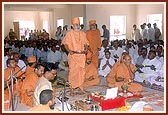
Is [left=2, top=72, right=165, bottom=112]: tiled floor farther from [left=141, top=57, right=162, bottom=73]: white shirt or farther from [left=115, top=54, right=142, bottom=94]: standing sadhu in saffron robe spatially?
[left=141, top=57, right=162, bottom=73]: white shirt

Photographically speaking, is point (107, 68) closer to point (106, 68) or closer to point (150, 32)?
point (106, 68)

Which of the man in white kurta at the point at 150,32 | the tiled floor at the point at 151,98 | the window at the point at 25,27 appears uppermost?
the window at the point at 25,27

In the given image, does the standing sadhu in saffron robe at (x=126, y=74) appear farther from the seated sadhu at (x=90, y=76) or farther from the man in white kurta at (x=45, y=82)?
the man in white kurta at (x=45, y=82)

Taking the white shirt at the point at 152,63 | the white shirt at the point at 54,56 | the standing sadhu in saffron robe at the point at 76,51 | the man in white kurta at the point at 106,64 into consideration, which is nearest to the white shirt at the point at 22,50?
the white shirt at the point at 54,56

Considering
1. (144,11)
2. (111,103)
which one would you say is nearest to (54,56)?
(111,103)

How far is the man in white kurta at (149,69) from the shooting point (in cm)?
553

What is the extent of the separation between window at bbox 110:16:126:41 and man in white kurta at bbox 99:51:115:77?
5.35 m

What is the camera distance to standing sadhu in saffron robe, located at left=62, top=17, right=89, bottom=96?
15.4 feet

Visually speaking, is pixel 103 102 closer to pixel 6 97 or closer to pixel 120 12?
pixel 6 97

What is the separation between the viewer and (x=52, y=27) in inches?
583

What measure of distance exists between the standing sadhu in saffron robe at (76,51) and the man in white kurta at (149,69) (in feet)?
4.42

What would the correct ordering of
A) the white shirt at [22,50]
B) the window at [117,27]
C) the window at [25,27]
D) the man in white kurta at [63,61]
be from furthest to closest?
the window at [25,27] < the window at [117,27] < the white shirt at [22,50] < the man in white kurta at [63,61]

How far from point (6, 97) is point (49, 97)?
4.56 ft

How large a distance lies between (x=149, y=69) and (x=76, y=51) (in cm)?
156
